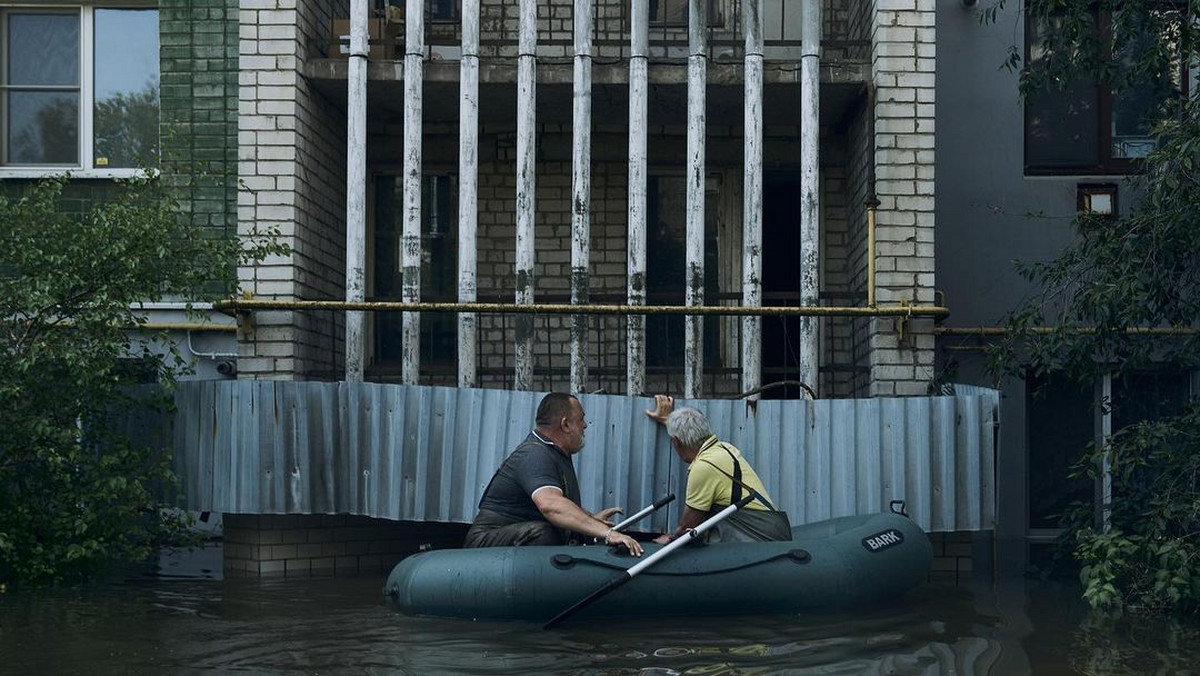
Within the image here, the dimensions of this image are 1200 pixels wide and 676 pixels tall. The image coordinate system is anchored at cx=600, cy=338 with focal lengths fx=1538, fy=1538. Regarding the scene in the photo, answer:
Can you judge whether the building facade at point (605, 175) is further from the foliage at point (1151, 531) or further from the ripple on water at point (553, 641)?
the ripple on water at point (553, 641)

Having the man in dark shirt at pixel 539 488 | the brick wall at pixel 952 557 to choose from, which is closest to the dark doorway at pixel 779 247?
the brick wall at pixel 952 557

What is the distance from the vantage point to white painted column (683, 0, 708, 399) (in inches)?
467

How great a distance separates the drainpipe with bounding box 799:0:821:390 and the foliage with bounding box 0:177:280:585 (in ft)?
13.3

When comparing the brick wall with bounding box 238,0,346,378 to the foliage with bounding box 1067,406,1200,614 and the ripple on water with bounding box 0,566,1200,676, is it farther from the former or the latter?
the foliage with bounding box 1067,406,1200,614

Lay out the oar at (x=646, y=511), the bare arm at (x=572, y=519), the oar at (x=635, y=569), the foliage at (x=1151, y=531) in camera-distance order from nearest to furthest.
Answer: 1. the oar at (x=635, y=569)
2. the bare arm at (x=572, y=519)
3. the foliage at (x=1151, y=531)
4. the oar at (x=646, y=511)

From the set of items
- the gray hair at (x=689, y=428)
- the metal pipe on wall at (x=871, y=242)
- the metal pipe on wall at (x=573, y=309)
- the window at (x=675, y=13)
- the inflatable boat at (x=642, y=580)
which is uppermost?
the window at (x=675, y=13)

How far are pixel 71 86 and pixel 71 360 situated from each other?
3946 mm

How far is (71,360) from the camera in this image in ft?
33.5

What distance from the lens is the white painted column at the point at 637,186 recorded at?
11805 millimetres

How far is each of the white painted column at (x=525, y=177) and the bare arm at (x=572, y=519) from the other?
2403mm

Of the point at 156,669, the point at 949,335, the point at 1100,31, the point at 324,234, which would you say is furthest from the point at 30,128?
the point at 1100,31

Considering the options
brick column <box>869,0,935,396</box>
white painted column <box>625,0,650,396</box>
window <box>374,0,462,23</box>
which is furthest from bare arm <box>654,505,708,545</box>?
window <box>374,0,462,23</box>

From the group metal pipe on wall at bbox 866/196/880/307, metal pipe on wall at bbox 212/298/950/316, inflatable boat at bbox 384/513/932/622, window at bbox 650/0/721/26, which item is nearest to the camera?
inflatable boat at bbox 384/513/932/622

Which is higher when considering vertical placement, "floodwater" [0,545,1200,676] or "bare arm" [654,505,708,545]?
"bare arm" [654,505,708,545]
